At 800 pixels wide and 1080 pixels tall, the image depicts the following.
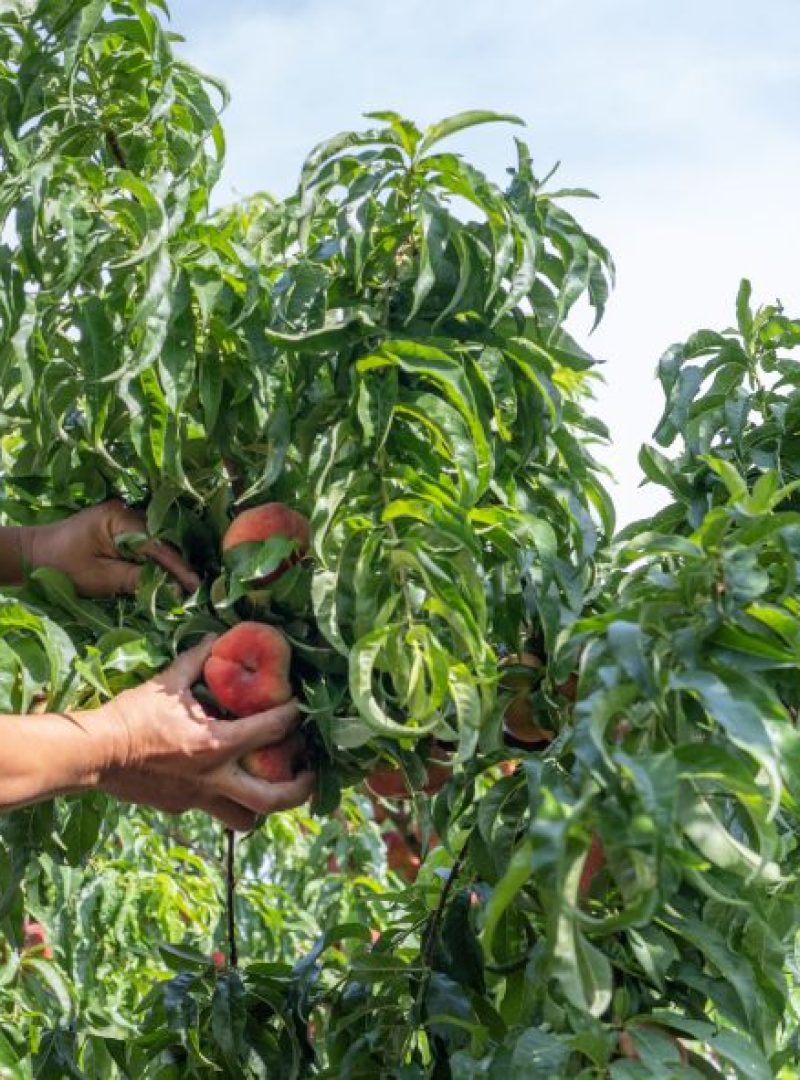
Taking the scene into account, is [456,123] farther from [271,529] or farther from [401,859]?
[401,859]

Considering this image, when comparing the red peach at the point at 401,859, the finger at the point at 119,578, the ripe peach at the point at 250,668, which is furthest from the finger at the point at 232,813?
the red peach at the point at 401,859

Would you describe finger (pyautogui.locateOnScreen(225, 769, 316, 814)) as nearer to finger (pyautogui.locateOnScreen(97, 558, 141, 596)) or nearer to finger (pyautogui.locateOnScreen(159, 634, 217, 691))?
finger (pyautogui.locateOnScreen(159, 634, 217, 691))

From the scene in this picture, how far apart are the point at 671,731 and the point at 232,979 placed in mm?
746

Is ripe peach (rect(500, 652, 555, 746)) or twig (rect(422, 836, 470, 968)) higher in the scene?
ripe peach (rect(500, 652, 555, 746))

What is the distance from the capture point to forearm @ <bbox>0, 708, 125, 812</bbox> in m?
1.53

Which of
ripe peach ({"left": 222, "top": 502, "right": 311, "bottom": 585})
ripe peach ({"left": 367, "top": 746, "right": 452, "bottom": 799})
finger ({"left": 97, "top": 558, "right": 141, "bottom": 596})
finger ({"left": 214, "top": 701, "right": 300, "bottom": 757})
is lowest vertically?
ripe peach ({"left": 367, "top": 746, "right": 452, "bottom": 799})

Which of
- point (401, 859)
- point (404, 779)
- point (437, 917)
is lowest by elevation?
point (401, 859)

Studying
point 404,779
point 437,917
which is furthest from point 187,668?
point 437,917

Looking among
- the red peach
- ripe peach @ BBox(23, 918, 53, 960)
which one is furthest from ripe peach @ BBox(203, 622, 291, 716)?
the red peach

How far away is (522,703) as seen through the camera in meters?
1.68

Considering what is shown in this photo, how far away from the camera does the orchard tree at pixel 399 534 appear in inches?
54.1

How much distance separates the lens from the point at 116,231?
5.39 feet

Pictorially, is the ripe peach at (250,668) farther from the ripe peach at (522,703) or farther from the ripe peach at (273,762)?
the ripe peach at (522,703)

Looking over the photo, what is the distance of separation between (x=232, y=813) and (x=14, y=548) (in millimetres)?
351
